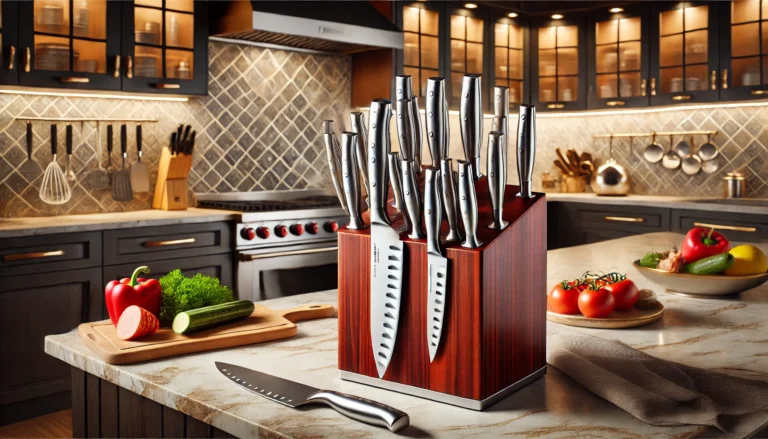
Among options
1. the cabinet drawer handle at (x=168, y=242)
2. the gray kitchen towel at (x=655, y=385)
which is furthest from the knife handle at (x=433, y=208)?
the cabinet drawer handle at (x=168, y=242)

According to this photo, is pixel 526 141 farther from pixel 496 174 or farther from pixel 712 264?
pixel 712 264

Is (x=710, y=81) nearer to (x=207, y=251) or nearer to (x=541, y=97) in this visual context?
(x=541, y=97)

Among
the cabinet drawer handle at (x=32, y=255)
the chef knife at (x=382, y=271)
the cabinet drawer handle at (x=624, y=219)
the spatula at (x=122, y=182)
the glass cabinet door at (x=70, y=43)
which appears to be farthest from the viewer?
the cabinet drawer handle at (x=624, y=219)

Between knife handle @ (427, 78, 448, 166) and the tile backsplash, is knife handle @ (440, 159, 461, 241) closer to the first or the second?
knife handle @ (427, 78, 448, 166)

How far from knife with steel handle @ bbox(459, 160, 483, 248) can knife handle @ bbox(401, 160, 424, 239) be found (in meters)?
0.07

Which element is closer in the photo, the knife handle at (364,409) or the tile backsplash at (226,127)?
the knife handle at (364,409)

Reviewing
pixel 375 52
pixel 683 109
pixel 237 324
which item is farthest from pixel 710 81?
pixel 237 324

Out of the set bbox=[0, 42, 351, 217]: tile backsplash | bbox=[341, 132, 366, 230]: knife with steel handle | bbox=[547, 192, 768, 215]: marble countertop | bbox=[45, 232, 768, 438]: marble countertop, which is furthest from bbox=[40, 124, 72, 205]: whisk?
bbox=[547, 192, 768, 215]: marble countertop

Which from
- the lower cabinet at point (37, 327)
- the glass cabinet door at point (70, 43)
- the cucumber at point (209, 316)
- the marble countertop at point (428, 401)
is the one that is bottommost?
the lower cabinet at point (37, 327)

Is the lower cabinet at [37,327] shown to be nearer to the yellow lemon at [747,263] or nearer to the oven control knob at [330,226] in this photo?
the oven control knob at [330,226]

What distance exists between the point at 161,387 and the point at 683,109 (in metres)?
4.71

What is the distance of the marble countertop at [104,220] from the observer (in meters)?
3.11

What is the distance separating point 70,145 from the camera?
3.71 m

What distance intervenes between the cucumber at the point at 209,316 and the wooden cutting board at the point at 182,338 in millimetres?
12
